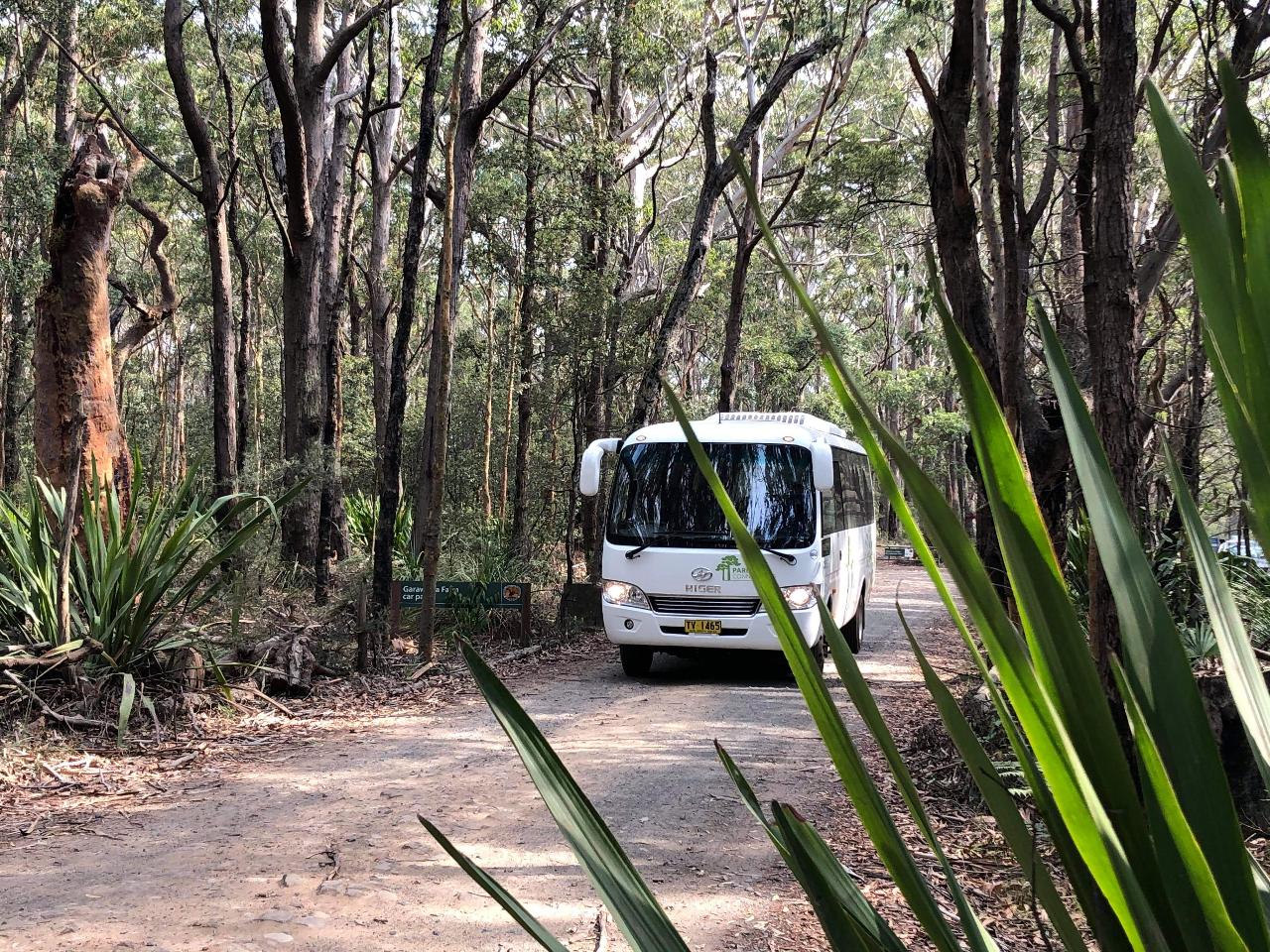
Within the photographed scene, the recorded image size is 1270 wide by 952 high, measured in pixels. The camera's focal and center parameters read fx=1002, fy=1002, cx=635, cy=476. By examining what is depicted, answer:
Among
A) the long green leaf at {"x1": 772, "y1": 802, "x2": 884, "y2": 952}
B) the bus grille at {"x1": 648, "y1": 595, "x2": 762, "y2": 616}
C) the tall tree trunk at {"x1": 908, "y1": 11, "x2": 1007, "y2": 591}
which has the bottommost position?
the bus grille at {"x1": 648, "y1": 595, "x2": 762, "y2": 616}

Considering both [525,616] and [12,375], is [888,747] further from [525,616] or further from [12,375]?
[12,375]

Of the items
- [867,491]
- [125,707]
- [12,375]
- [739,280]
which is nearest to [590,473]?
[125,707]

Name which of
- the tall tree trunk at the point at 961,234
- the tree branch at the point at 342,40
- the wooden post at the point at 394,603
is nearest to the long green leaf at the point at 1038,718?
the tall tree trunk at the point at 961,234

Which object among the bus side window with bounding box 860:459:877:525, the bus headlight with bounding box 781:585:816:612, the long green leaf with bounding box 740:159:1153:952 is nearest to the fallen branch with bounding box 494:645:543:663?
the bus headlight with bounding box 781:585:816:612

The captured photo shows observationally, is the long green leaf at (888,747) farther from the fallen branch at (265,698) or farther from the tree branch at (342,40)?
the tree branch at (342,40)

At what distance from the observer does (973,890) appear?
4.04 m

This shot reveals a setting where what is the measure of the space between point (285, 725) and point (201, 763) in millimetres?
961

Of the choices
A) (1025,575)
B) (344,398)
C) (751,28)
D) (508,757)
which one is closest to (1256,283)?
(1025,575)

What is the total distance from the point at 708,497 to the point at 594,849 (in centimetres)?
849

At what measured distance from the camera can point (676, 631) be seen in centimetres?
856

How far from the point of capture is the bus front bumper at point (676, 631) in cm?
845

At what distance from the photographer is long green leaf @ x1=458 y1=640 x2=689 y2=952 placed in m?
0.79

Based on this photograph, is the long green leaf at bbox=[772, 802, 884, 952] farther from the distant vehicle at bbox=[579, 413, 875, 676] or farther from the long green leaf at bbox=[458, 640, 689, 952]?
the distant vehicle at bbox=[579, 413, 875, 676]

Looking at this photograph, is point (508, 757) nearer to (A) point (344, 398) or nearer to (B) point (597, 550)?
(B) point (597, 550)
